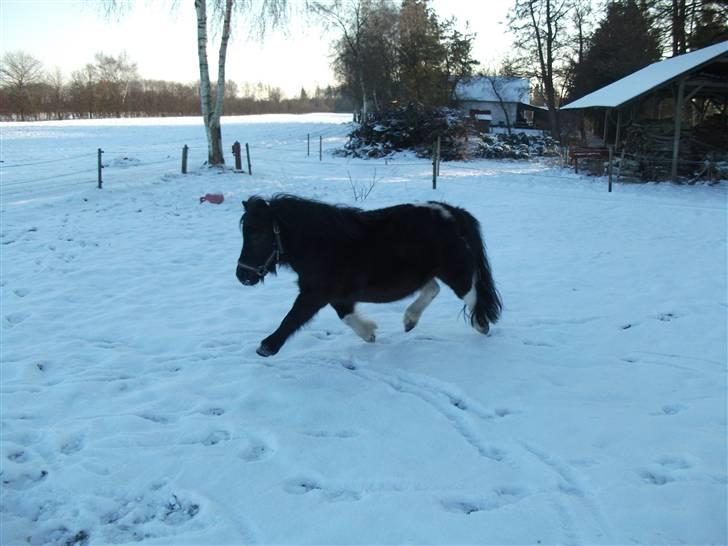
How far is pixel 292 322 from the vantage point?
165 inches

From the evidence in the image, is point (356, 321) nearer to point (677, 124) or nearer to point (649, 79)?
point (677, 124)

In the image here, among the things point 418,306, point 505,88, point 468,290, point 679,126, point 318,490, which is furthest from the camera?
point 505,88

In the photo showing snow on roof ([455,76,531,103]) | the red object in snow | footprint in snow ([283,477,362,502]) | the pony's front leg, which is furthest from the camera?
snow on roof ([455,76,531,103])

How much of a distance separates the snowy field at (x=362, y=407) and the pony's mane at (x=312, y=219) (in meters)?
1.05

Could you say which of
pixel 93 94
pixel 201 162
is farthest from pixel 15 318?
pixel 93 94

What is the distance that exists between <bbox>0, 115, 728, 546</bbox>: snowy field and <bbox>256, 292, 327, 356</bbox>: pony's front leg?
212 mm

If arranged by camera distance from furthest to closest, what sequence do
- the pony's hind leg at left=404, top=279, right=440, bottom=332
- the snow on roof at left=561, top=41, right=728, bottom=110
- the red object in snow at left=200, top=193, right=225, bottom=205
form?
the snow on roof at left=561, top=41, right=728, bottom=110, the red object in snow at left=200, top=193, right=225, bottom=205, the pony's hind leg at left=404, top=279, right=440, bottom=332

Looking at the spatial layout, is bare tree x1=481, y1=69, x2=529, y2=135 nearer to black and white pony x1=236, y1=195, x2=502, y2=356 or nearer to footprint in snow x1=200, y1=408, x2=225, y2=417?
black and white pony x1=236, y1=195, x2=502, y2=356

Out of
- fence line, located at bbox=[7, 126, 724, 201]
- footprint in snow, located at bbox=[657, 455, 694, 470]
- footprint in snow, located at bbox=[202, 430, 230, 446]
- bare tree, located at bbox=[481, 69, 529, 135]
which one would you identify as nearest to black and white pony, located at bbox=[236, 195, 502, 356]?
footprint in snow, located at bbox=[202, 430, 230, 446]

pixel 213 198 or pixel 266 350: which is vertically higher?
pixel 213 198

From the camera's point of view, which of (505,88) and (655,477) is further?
(505,88)

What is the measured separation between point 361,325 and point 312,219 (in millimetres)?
1034

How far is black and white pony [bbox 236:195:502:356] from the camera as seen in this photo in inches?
166

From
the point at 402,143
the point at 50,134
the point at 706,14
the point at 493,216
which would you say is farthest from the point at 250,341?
the point at 50,134
